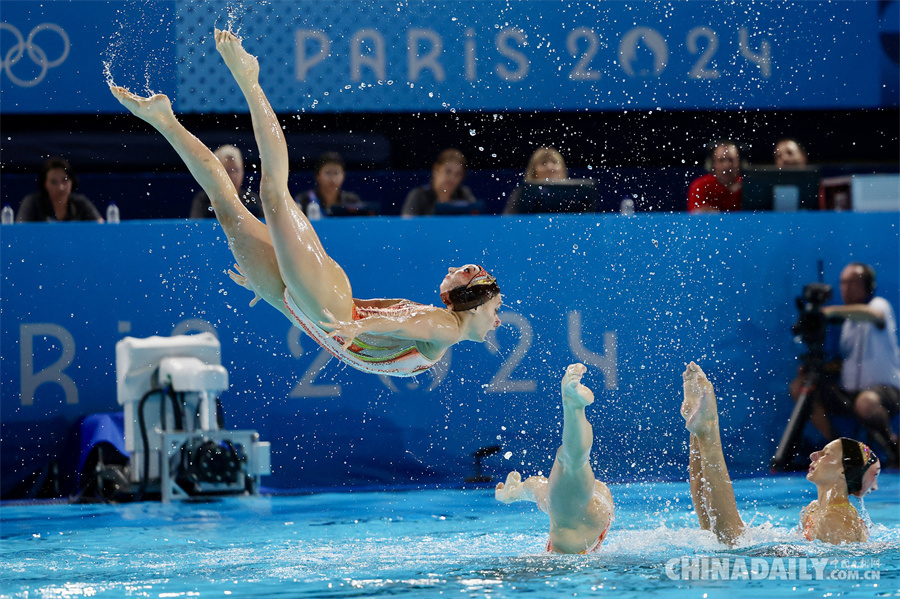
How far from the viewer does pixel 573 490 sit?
426cm

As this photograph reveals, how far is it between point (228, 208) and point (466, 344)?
2.62 meters

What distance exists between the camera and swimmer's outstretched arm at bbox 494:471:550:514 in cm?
456

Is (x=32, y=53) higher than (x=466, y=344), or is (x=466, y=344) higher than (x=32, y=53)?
(x=32, y=53)

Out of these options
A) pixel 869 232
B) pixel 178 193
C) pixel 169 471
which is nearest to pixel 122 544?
pixel 169 471

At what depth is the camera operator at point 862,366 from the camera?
7.12 m

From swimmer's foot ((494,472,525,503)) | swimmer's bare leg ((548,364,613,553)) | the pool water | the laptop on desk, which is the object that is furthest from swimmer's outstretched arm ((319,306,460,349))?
the laptop on desk

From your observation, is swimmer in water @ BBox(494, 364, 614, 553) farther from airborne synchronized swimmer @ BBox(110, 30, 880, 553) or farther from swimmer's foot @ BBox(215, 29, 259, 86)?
swimmer's foot @ BBox(215, 29, 259, 86)

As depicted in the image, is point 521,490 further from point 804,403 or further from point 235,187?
point 804,403

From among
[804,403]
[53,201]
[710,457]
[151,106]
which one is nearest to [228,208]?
[151,106]

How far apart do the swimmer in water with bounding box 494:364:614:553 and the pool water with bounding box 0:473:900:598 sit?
11cm

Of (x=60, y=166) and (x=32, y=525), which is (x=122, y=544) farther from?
(x=60, y=166)

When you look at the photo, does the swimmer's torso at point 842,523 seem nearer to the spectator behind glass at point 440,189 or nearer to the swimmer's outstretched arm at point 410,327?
the swimmer's outstretched arm at point 410,327

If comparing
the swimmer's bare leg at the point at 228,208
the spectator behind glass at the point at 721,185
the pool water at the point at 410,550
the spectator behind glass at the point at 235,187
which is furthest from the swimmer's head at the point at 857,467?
the spectator behind glass at the point at 235,187

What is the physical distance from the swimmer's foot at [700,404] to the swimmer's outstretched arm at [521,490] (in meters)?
0.66
